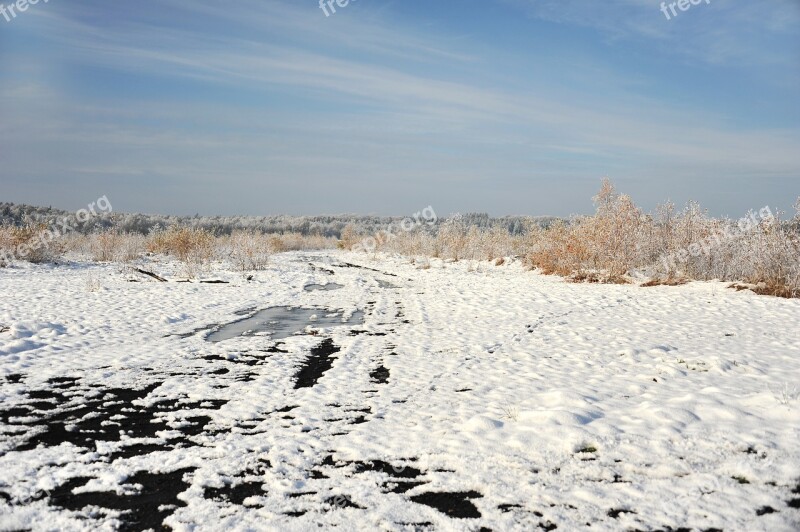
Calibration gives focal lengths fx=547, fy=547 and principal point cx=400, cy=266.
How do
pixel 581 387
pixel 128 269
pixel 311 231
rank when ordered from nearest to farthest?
pixel 581 387 → pixel 128 269 → pixel 311 231

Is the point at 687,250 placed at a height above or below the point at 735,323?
above

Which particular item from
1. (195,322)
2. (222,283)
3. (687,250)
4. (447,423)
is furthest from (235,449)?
(687,250)

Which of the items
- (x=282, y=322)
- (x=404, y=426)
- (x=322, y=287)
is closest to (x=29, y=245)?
(x=322, y=287)

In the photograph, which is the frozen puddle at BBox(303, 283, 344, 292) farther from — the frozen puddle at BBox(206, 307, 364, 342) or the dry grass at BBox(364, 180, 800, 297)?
the dry grass at BBox(364, 180, 800, 297)

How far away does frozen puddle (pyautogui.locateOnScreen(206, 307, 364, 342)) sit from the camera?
11.0 metres

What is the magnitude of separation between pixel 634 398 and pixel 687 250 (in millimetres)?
16584

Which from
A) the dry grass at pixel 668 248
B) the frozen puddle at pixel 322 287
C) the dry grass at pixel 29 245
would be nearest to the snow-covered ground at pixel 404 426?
the dry grass at pixel 668 248

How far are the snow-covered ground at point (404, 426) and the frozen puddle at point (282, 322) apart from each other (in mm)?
596

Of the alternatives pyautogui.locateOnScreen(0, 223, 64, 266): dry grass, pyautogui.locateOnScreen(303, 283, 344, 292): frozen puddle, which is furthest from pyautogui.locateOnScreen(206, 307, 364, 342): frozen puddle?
pyautogui.locateOnScreen(0, 223, 64, 266): dry grass

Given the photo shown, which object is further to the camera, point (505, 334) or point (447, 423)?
point (505, 334)

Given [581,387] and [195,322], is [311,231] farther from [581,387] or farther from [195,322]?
[581,387]

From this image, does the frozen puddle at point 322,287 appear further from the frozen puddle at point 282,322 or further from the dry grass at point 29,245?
the dry grass at point 29,245

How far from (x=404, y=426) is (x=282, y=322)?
7676 millimetres

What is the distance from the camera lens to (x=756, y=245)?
658 inches
